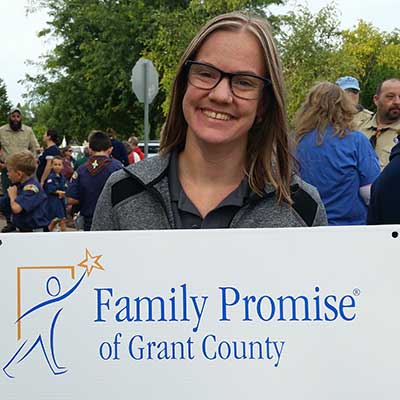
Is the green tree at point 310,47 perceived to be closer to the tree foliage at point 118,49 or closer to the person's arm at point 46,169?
the tree foliage at point 118,49

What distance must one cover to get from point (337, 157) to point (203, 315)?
2.86 meters

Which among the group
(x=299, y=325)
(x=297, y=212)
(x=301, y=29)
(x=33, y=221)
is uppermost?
(x=301, y=29)

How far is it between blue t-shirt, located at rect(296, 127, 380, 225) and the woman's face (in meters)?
2.53

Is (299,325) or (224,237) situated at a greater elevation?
(224,237)

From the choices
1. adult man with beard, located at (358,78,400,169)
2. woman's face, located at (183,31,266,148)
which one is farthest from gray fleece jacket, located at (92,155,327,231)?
adult man with beard, located at (358,78,400,169)

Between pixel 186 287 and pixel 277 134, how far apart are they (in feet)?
1.86

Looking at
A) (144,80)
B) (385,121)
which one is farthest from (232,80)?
(144,80)

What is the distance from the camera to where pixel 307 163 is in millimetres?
4652

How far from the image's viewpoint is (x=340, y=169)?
188 inches

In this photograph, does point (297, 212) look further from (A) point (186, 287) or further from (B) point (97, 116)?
(B) point (97, 116)

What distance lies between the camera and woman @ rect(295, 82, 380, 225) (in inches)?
188

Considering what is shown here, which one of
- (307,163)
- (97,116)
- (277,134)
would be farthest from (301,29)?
(277,134)

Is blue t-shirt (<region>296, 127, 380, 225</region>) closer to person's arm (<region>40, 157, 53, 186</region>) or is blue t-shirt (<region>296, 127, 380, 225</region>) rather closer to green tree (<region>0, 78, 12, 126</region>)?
person's arm (<region>40, 157, 53, 186</region>)

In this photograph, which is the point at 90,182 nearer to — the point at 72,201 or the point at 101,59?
the point at 72,201
